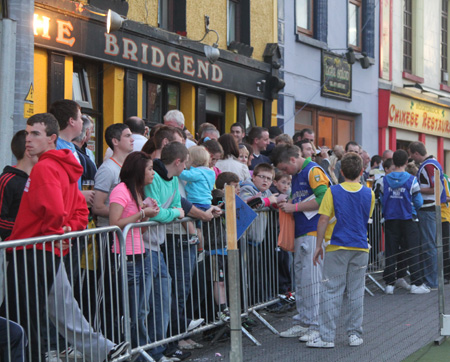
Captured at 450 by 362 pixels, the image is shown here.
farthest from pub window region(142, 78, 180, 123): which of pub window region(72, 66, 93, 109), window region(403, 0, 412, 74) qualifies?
window region(403, 0, 412, 74)

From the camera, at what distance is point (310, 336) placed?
8062 millimetres

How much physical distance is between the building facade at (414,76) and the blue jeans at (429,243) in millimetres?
10239

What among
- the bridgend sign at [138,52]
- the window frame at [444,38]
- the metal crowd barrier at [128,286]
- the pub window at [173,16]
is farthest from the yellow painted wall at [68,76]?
the window frame at [444,38]

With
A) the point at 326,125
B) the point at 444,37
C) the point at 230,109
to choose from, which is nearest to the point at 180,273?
the point at 230,109

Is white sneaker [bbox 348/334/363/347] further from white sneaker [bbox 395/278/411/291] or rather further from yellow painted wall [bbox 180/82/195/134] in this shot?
yellow painted wall [bbox 180/82/195/134]

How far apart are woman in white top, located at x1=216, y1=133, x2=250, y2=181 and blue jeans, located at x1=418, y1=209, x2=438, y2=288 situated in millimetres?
4072

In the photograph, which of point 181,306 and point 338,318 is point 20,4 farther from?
point 338,318

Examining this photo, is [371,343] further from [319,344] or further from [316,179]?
[316,179]

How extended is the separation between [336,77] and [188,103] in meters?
6.09

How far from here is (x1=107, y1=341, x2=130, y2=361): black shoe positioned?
6.34 m

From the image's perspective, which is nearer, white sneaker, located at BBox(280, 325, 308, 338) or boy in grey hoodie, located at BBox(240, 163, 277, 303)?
white sneaker, located at BBox(280, 325, 308, 338)

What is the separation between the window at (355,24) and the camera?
834 inches

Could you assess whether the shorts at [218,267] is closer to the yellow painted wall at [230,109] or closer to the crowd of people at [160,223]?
the crowd of people at [160,223]

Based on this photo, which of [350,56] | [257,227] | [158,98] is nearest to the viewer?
[257,227]
